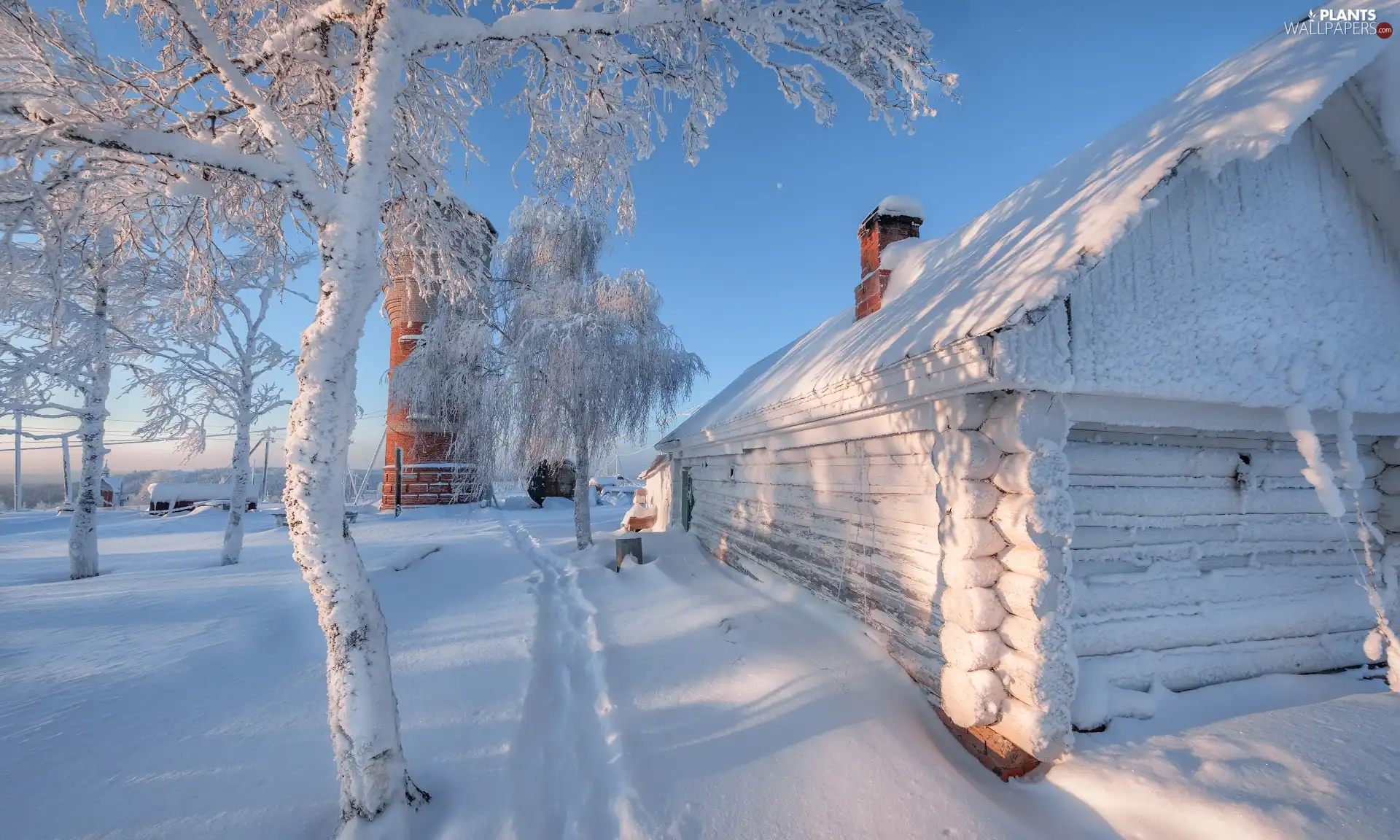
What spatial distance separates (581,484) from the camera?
11656mm

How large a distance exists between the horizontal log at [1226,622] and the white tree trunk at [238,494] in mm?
12963

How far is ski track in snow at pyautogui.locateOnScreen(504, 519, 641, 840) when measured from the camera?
2900 mm

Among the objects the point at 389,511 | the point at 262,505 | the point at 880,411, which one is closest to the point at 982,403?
the point at 880,411

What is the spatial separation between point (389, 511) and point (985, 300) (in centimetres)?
2246

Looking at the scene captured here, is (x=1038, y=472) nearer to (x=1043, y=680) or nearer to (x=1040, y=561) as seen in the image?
(x=1040, y=561)

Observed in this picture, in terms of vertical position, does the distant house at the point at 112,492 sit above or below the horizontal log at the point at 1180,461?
below

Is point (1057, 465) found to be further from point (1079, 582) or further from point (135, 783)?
point (135, 783)

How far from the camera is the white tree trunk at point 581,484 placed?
11.1 meters

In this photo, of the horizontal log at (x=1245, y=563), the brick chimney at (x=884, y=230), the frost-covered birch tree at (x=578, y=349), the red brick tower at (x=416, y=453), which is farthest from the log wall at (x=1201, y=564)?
the red brick tower at (x=416, y=453)

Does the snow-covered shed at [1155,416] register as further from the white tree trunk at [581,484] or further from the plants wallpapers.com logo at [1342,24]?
the white tree trunk at [581,484]

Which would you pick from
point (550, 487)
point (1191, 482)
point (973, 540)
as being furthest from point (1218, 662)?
point (550, 487)

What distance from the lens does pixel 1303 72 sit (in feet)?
10.5

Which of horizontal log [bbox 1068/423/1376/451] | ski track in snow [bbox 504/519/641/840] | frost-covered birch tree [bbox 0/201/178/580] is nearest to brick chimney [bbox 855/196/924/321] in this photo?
horizontal log [bbox 1068/423/1376/451]

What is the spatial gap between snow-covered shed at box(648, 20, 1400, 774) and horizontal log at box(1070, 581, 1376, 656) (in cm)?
2
